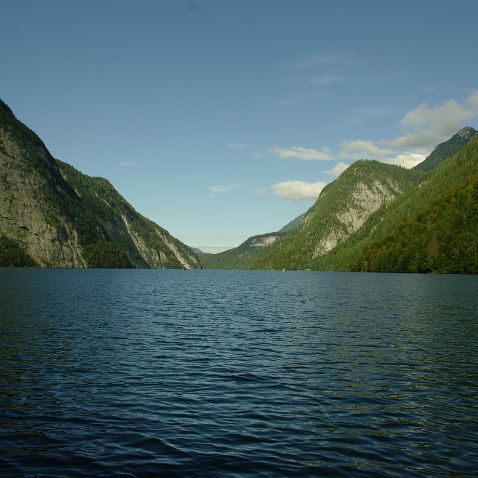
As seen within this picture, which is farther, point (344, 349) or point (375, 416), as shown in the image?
point (344, 349)

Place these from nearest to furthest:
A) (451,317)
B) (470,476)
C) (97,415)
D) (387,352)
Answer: (470,476), (97,415), (387,352), (451,317)

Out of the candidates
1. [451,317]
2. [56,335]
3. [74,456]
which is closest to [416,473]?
[74,456]

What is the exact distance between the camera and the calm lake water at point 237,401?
16.4 metres

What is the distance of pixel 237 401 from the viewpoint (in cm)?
2356

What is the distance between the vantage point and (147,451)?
17.1 meters

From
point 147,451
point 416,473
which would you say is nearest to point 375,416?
point 416,473

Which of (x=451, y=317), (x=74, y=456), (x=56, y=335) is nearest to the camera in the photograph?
(x=74, y=456)

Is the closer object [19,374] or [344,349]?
[19,374]

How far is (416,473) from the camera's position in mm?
15484

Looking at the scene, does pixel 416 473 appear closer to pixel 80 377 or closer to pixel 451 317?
pixel 80 377

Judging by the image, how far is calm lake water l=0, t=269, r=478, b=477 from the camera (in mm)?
16391

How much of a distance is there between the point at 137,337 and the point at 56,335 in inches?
270

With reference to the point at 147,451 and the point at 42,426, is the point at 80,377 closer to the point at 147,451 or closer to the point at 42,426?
the point at 42,426

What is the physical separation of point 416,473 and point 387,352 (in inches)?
838
